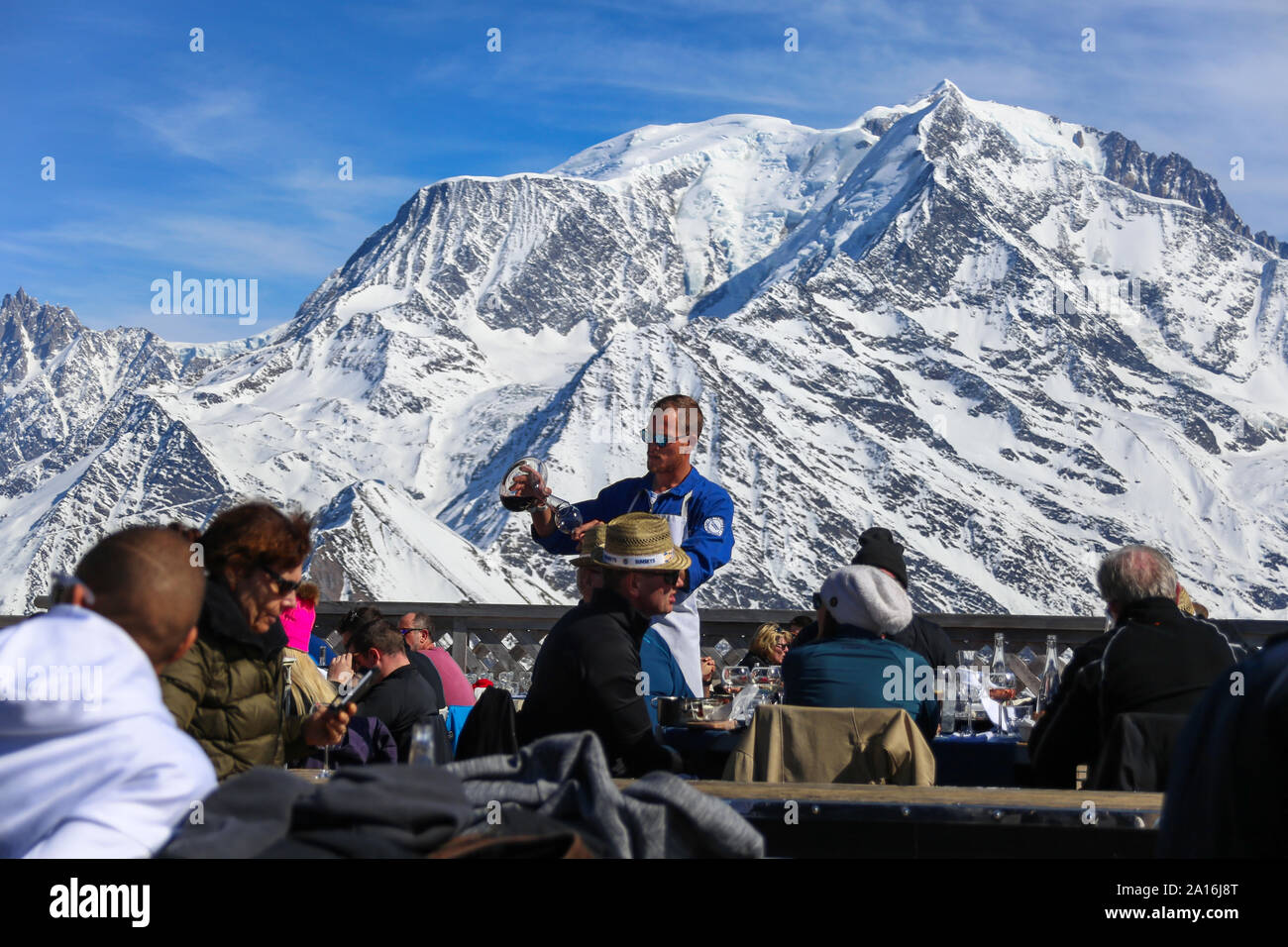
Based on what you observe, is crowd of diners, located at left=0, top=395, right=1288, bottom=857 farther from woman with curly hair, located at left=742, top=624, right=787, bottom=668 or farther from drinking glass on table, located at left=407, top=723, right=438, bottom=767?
drinking glass on table, located at left=407, top=723, right=438, bottom=767

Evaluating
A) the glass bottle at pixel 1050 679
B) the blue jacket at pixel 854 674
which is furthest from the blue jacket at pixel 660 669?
the glass bottle at pixel 1050 679

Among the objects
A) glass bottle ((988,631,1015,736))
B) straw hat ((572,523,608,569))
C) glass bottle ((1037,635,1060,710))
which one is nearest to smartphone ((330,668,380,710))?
straw hat ((572,523,608,569))

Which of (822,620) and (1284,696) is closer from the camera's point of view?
(1284,696)

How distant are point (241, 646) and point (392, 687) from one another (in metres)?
1.99

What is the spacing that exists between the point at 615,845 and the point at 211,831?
53 centimetres

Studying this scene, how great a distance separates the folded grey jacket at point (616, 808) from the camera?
6.40ft

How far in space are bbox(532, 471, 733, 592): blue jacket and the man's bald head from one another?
377 cm

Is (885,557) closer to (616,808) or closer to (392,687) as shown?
(392,687)

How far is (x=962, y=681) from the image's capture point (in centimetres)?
552

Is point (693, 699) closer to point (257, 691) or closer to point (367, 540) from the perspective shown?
point (257, 691)

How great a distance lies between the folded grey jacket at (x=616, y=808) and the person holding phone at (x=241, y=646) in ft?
4.63

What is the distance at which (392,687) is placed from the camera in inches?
212

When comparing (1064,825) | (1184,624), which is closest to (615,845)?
(1064,825)

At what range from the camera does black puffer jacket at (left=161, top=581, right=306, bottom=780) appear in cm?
326
